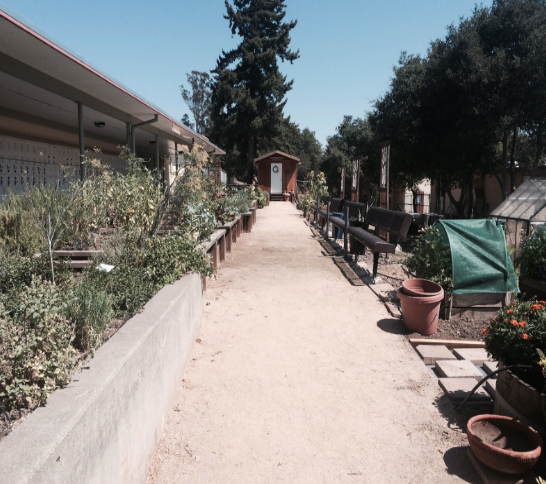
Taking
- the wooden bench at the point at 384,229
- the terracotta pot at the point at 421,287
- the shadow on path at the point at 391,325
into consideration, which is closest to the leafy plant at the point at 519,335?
the terracotta pot at the point at 421,287

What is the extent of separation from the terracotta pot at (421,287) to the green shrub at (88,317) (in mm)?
3360

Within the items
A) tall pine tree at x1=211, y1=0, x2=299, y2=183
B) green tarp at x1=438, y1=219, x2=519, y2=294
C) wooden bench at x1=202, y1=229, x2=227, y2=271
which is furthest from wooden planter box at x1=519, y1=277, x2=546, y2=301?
tall pine tree at x1=211, y1=0, x2=299, y2=183

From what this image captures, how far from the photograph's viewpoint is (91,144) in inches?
552

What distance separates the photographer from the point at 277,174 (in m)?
29.1

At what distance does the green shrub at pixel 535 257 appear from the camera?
541 cm

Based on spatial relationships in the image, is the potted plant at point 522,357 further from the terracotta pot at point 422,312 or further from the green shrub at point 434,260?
the green shrub at point 434,260

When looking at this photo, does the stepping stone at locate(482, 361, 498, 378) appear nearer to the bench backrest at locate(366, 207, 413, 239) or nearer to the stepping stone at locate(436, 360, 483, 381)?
the stepping stone at locate(436, 360, 483, 381)

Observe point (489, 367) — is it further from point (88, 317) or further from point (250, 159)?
point (250, 159)

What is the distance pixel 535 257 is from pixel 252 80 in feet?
115

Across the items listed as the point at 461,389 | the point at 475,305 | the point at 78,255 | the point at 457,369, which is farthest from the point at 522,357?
the point at 78,255

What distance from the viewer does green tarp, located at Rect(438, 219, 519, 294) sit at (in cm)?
525

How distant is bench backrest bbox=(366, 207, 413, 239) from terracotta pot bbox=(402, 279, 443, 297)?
7.03 ft

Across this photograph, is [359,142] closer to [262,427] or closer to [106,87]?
[106,87]

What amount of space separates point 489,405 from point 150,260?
3.28m
